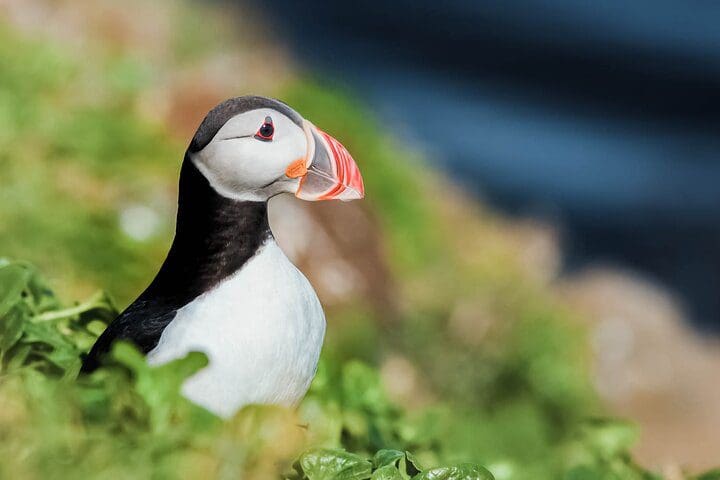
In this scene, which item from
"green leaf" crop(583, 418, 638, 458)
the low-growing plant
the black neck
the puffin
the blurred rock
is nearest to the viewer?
the low-growing plant

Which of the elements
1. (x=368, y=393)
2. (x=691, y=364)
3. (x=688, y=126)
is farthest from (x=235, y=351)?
(x=688, y=126)

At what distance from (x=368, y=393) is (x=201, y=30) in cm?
644

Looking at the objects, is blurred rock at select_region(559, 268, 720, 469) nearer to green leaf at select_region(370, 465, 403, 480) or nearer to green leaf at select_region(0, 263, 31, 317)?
green leaf at select_region(370, 465, 403, 480)

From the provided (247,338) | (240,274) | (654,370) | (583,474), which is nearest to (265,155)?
(240,274)

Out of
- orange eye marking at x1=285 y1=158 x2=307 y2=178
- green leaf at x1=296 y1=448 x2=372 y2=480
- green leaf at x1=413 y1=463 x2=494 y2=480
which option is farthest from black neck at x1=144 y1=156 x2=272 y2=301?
green leaf at x1=413 y1=463 x2=494 y2=480

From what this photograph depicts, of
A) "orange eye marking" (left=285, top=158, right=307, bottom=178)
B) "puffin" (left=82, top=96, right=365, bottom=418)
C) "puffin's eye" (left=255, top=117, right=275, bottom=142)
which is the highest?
"puffin's eye" (left=255, top=117, right=275, bottom=142)

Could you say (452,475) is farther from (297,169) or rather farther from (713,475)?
(713,475)

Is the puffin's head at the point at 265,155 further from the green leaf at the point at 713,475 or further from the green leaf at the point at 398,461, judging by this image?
the green leaf at the point at 713,475

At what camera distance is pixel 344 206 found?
5.81 m

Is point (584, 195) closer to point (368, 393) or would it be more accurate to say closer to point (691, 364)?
point (691, 364)

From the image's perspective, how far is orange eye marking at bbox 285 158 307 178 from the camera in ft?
7.58

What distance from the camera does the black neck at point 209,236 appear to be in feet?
7.63

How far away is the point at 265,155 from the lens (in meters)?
2.28

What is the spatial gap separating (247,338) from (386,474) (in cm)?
38
